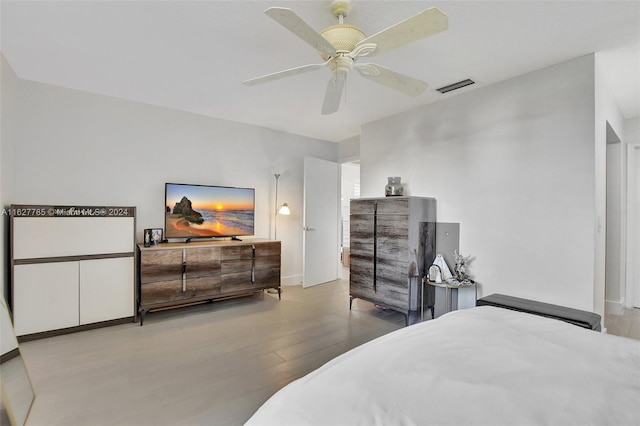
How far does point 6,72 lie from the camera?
2709 mm

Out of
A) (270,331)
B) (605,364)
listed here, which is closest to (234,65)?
(270,331)

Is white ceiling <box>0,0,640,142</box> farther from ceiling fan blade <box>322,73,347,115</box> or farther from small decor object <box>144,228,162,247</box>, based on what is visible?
small decor object <box>144,228,162,247</box>

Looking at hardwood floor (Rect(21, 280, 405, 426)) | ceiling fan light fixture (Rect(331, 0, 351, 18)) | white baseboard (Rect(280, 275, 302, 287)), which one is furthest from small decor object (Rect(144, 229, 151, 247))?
ceiling fan light fixture (Rect(331, 0, 351, 18))

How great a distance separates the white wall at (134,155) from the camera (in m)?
3.17

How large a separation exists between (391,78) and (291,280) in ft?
12.4

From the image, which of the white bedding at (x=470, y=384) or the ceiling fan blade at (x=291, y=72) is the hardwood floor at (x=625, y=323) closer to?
Answer: the white bedding at (x=470, y=384)

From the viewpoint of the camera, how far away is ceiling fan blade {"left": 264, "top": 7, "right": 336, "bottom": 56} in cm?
140

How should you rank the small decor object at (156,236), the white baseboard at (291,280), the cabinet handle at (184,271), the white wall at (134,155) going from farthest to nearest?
the white baseboard at (291,280) → the small decor object at (156,236) → the cabinet handle at (184,271) → the white wall at (134,155)

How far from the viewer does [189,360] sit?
2.49 meters

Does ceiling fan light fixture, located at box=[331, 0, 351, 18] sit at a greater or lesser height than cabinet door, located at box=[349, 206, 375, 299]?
greater

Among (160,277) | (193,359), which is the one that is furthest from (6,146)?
(193,359)

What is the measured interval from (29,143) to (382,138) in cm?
412

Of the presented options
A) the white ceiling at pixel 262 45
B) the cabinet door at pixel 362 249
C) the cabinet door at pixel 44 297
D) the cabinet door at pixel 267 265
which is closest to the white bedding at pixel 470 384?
the white ceiling at pixel 262 45

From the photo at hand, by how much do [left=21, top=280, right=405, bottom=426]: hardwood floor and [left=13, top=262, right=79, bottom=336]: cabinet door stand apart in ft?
0.53
